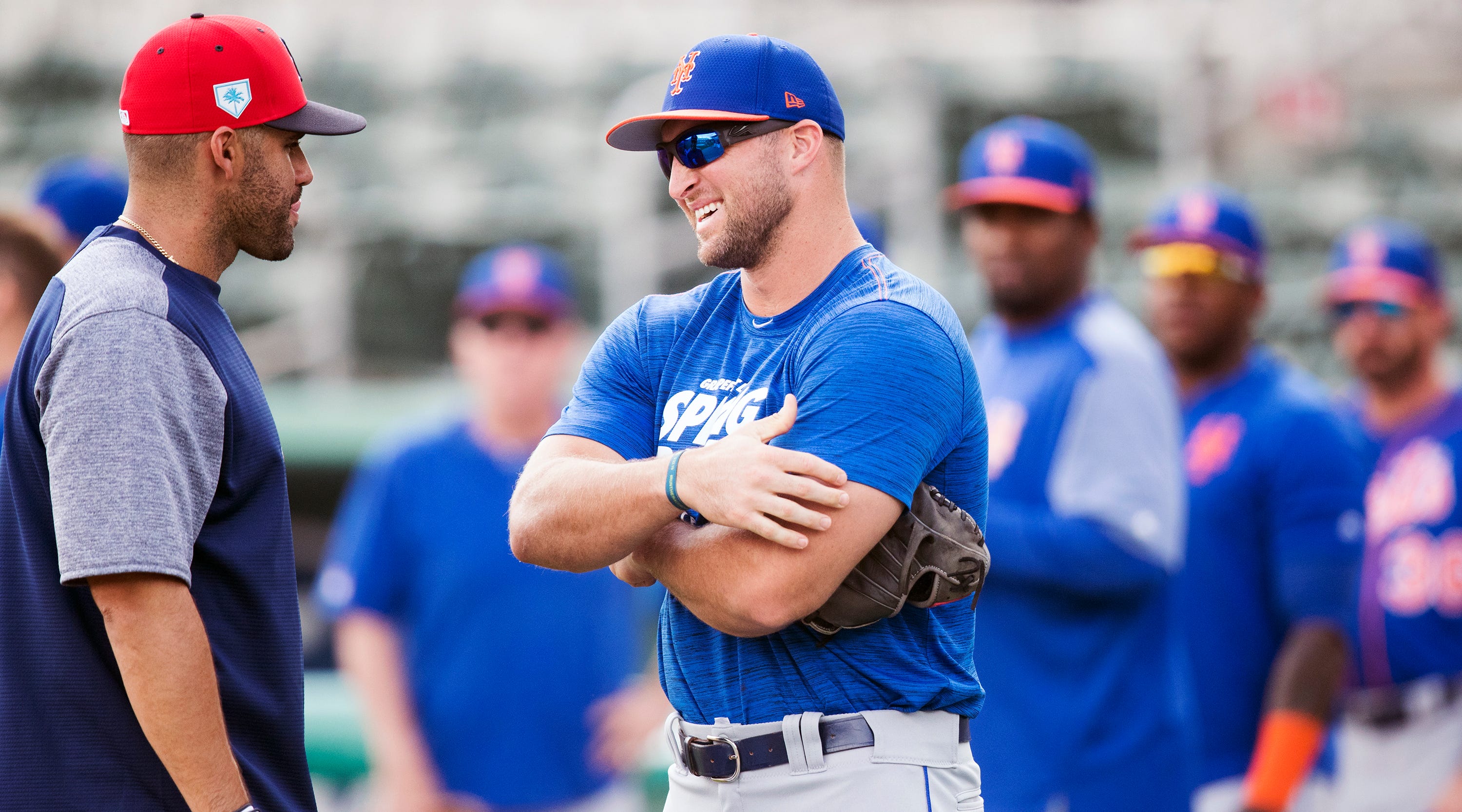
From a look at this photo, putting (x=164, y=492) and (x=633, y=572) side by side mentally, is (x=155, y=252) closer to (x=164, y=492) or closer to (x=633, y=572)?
(x=164, y=492)

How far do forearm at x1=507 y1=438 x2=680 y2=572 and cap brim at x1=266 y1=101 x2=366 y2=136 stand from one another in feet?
2.49

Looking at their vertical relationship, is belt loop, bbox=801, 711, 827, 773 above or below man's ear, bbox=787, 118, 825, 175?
below

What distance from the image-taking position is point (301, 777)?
2.63m

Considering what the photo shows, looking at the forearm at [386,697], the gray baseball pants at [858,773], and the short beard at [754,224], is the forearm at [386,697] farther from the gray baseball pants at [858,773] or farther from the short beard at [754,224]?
the short beard at [754,224]

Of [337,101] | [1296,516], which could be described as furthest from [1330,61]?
[1296,516]

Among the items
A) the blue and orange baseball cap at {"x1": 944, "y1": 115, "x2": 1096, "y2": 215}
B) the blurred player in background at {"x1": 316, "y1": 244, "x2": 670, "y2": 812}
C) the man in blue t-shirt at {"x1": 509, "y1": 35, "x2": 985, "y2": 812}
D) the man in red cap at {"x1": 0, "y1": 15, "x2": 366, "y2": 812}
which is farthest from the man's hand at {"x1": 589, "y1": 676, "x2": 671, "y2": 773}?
the man in red cap at {"x1": 0, "y1": 15, "x2": 366, "y2": 812}

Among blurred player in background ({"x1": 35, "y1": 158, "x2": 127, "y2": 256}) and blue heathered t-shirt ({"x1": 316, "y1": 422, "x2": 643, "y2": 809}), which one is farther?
blue heathered t-shirt ({"x1": 316, "y1": 422, "x2": 643, "y2": 809})

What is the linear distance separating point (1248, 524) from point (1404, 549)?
163cm

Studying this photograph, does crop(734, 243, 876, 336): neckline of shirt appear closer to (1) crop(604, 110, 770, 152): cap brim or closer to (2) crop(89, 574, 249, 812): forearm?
(1) crop(604, 110, 770, 152): cap brim

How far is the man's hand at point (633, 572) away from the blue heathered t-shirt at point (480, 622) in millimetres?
2471

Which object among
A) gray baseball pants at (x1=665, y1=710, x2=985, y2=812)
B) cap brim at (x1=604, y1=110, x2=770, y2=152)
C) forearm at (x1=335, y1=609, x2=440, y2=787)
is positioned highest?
cap brim at (x1=604, y1=110, x2=770, y2=152)

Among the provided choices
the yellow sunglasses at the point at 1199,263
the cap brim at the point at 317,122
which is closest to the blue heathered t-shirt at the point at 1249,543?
the yellow sunglasses at the point at 1199,263

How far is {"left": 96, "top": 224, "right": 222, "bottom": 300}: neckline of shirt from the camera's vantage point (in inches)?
101

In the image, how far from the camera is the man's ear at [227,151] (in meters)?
2.58
